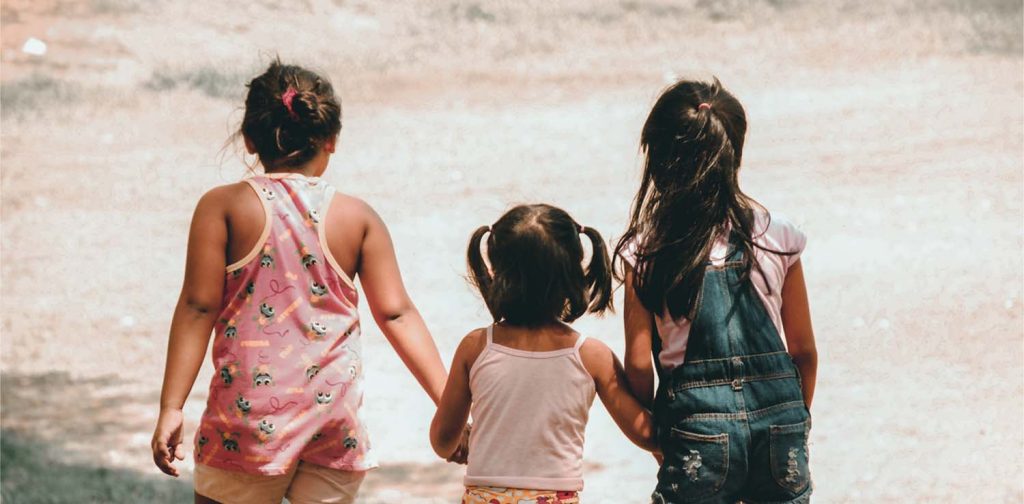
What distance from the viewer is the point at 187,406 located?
14.9 feet

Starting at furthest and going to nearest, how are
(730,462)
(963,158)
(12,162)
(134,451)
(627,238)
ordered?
(12,162) → (963,158) → (134,451) → (627,238) → (730,462)

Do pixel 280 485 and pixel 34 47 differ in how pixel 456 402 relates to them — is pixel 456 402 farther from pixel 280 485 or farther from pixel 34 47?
pixel 34 47

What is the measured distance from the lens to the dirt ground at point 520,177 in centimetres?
419

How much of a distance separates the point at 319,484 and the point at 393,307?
34cm

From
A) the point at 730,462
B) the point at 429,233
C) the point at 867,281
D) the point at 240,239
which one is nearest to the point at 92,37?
the point at 429,233

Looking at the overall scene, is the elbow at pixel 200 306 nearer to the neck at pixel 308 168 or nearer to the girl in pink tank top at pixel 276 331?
the girl in pink tank top at pixel 276 331

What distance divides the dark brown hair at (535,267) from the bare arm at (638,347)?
8 centimetres

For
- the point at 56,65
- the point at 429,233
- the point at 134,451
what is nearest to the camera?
the point at 134,451

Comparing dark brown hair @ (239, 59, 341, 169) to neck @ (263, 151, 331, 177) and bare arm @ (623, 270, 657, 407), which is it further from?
bare arm @ (623, 270, 657, 407)

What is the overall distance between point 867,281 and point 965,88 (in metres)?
1.81

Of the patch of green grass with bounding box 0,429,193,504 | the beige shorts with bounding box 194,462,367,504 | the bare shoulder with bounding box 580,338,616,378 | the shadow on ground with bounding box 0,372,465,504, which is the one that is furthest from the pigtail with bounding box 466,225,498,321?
the patch of green grass with bounding box 0,429,193,504

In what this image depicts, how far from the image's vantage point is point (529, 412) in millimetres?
2158

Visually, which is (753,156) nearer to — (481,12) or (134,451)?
(481,12)

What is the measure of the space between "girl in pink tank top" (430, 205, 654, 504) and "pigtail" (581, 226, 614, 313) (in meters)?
0.04
